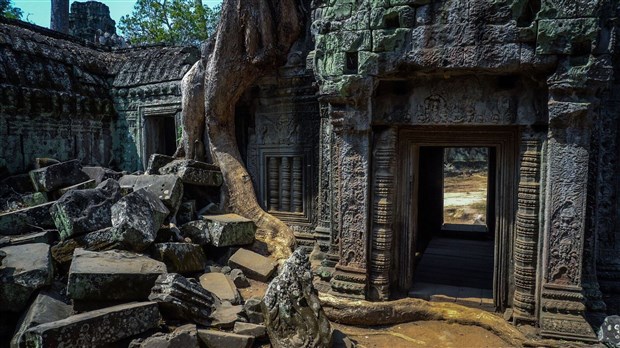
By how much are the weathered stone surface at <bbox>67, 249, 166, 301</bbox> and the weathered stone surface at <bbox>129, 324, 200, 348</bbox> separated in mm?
447

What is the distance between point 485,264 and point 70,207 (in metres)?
5.91

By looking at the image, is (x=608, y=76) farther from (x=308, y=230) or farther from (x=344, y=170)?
(x=308, y=230)

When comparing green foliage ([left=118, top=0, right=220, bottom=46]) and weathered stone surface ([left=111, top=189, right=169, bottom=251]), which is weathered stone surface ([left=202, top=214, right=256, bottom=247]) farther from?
green foliage ([left=118, top=0, right=220, bottom=46])

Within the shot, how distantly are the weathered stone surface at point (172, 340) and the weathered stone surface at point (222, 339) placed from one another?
0.07m

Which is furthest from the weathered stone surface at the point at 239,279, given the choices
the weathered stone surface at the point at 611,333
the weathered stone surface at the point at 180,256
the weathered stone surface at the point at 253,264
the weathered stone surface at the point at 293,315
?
the weathered stone surface at the point at 611,333

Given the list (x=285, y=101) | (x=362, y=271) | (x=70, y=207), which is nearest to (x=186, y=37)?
(x=285, y=101)

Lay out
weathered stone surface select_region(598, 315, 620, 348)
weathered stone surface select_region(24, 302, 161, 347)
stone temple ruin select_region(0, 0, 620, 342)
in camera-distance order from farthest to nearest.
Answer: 1. stone temple ruin select_region(0, 0, 620, 342)
2. weathered stone surface select_region(24, 302, 161, 347)
3. weathered stone surface select_region(598, 315, 620, 348)

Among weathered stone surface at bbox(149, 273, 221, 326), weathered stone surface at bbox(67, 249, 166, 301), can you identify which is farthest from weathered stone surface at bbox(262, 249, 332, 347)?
weathered stone surface at bbox(67, 249, 166, 301)

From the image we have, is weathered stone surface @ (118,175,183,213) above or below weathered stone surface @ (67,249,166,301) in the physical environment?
above

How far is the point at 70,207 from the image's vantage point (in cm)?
464

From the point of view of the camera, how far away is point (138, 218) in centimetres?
450

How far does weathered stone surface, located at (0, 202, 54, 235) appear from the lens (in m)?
5.01

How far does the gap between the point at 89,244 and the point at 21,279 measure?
2.91 ft

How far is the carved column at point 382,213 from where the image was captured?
15.0 feet
